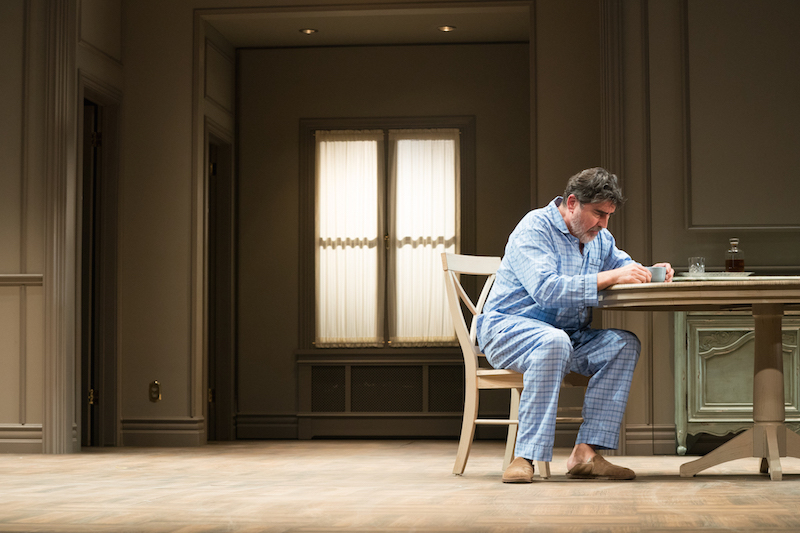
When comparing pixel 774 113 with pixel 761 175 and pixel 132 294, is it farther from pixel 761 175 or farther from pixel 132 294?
pixel 132 294

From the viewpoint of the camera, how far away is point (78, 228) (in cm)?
489

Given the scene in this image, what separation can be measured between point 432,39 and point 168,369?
8.84ft

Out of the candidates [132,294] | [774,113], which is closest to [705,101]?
[774,113]

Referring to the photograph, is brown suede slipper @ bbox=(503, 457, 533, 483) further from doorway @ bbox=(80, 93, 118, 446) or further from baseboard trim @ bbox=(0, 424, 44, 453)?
doorway @ bbox=(80, 93, 118, 446)

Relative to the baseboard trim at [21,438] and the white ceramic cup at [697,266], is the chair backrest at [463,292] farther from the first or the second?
the baseboard trim at [21,438]

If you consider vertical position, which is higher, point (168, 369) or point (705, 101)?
point (705, 101)

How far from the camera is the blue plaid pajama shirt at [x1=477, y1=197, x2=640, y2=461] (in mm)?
2875

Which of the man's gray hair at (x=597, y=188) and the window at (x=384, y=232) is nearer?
the man's gray hair at (x=597, y=188)

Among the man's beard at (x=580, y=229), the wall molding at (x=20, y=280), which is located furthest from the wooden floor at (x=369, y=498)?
the wall molding at (x=20, y=280)

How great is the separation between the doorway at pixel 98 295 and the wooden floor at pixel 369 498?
4.02ft

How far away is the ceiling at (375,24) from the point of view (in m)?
5.45

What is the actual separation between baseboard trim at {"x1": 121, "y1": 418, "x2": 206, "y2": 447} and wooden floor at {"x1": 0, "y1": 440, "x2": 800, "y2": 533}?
1.19 meters

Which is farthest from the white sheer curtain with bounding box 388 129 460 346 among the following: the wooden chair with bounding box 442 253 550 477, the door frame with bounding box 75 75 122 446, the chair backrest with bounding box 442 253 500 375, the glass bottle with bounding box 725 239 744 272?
the wooden chair with bounding box 442 253 550 477

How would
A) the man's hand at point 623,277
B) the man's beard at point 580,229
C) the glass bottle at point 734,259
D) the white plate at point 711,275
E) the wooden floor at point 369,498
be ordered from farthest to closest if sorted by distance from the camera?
1. the glass bottle at point 734,259
2. the white plate at point 711,275
3. the man's beard at point 580,229
4. the man's hand at point 623,277
5. the wooden floor at point 369,498
